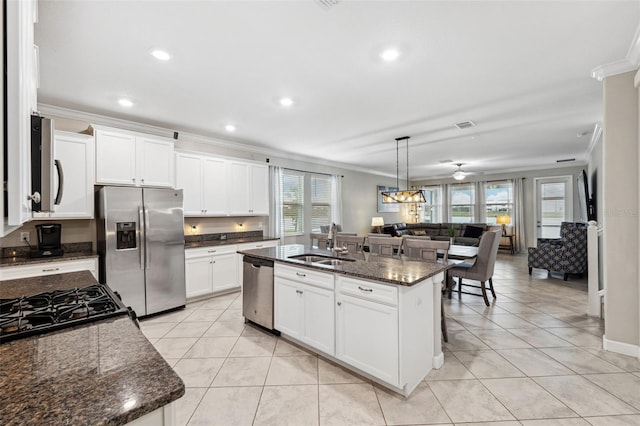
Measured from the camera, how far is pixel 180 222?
390 centimetres

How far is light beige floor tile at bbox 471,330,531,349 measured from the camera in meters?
2.82

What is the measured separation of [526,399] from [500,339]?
1.02 m

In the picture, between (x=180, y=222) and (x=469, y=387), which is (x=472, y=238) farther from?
(x=180, y=222)

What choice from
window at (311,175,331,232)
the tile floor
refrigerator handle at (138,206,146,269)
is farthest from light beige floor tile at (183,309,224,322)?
window at (311,175,331,232)

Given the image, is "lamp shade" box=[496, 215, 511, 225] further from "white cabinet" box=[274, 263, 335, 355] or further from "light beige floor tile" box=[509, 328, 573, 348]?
"white cabinet" box=[274, 263, 335, 355]

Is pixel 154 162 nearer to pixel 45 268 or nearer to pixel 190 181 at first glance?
pixel 190 181

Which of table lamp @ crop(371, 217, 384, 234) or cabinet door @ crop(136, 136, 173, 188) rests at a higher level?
cabinet door @ crop(136, 136, 173, 188)

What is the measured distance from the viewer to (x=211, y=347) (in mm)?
2877

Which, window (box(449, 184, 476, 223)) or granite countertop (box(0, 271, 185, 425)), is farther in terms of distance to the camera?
window (box(449, 184, 476, 223))

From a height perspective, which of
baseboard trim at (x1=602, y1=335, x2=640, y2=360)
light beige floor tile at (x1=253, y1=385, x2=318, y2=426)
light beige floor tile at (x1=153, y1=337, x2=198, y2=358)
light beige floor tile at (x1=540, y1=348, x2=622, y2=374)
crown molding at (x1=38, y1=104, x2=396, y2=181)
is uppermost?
crown molding at (x1=38, y1=104, x2=396, y2=181)

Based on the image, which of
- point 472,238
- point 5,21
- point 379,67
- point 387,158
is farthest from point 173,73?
point 472,238

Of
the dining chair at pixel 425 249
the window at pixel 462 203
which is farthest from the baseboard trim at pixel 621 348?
the window at pixel 462 203

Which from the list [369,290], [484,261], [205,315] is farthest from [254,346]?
[484,261]

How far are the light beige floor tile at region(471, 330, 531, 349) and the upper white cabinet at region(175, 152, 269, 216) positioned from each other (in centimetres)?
386
